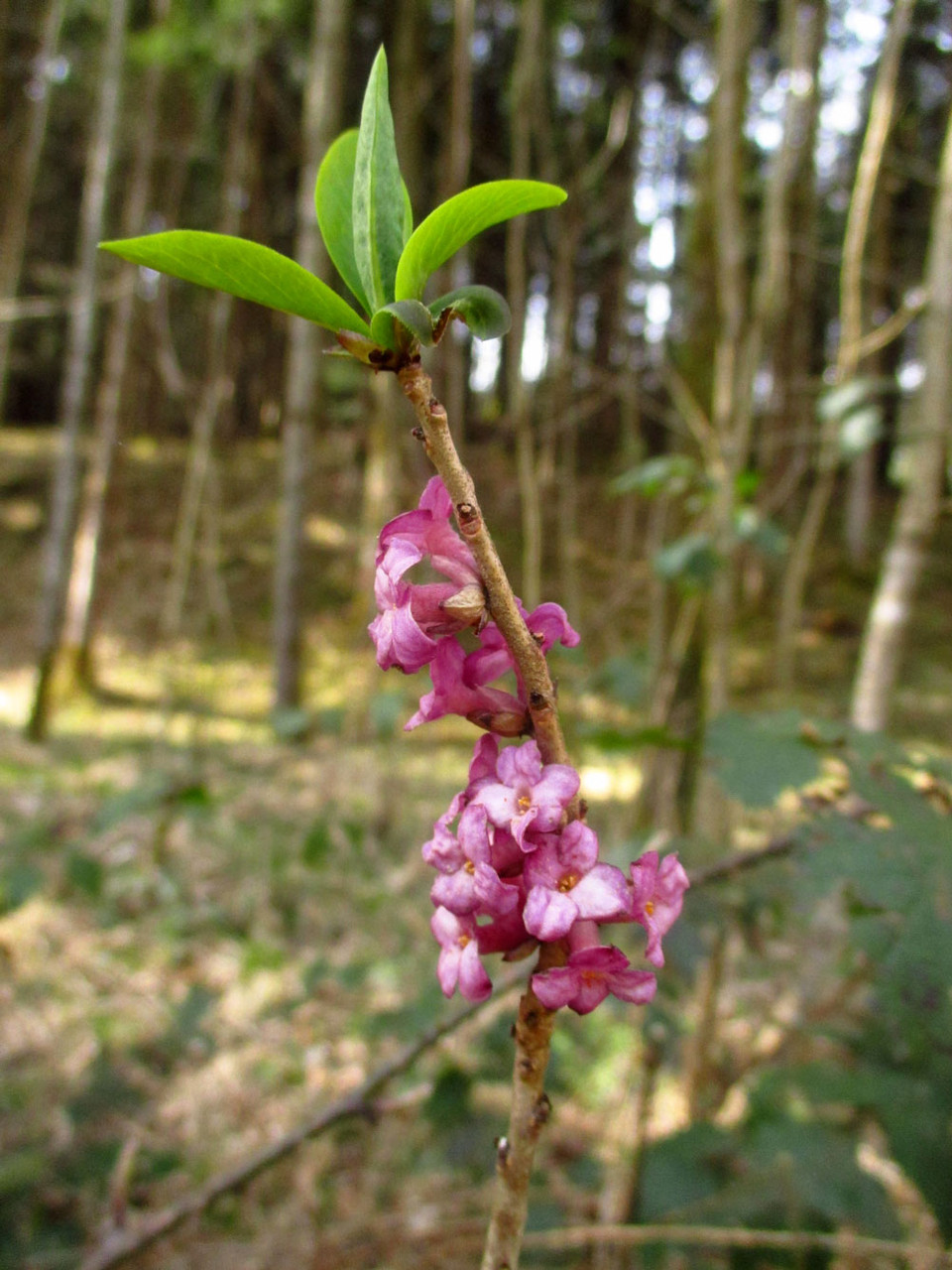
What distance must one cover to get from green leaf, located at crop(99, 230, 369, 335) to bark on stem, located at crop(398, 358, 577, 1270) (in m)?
0.07

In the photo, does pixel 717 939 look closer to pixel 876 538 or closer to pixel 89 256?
pixel 89 256

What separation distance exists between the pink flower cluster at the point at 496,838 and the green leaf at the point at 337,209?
0.17m

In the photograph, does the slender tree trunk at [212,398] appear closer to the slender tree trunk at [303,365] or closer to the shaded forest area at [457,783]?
the shaded forest area at [457,783]

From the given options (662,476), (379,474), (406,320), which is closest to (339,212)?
(406,320)

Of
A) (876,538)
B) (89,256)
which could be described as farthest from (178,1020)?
(876,538)

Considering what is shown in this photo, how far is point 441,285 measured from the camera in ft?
18.3

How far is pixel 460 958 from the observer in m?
0.63

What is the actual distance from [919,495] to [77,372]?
7999mm

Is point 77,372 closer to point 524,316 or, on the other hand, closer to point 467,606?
point 524,316

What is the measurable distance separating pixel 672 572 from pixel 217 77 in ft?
32.6

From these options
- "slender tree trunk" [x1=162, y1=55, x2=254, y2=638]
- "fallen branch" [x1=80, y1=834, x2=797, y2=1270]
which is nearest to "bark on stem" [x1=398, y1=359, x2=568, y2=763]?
"fallen branch" [x1=80, y1=834, x2=797, y2=1270]

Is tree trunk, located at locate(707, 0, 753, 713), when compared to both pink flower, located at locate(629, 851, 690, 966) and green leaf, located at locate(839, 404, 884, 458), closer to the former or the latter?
green leaf, located at locate(839, 404, 884, 458)

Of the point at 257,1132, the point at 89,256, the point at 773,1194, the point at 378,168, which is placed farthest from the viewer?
the point at 89,256

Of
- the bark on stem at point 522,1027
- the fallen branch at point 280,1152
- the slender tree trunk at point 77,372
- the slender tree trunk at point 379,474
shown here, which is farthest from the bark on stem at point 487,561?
the slender tree trunk at point 77,372
